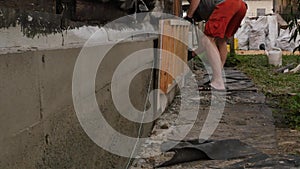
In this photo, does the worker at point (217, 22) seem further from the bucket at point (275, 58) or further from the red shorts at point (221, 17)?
the bucket at point (275, 58)

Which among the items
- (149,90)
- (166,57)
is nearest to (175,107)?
(166,57)

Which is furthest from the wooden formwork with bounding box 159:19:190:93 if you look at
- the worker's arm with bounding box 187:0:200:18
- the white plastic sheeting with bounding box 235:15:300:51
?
the white plastic sheeting with bounding box 235:15:300:51

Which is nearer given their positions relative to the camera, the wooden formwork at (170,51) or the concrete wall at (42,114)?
the concrete wall at (42,114)

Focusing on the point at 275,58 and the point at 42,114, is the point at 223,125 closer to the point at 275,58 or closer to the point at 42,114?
the point at 42,114

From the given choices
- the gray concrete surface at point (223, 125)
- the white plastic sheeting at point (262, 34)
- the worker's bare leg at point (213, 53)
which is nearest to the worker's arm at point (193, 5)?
the worker's bare leg at point (213, 53)

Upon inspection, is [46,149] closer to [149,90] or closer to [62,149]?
[62,149]

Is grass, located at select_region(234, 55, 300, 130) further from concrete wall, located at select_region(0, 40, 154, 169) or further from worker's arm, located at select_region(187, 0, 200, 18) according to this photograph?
concrete wall, located at select_region(0, 40, 154, 169)

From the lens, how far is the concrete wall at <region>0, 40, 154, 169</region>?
1.17m

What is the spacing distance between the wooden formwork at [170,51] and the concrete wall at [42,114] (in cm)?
163

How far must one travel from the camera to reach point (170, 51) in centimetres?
407

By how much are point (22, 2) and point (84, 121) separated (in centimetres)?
62

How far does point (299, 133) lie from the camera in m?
3.46

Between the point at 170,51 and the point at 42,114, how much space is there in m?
2.74

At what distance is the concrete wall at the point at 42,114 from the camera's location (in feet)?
3.83
